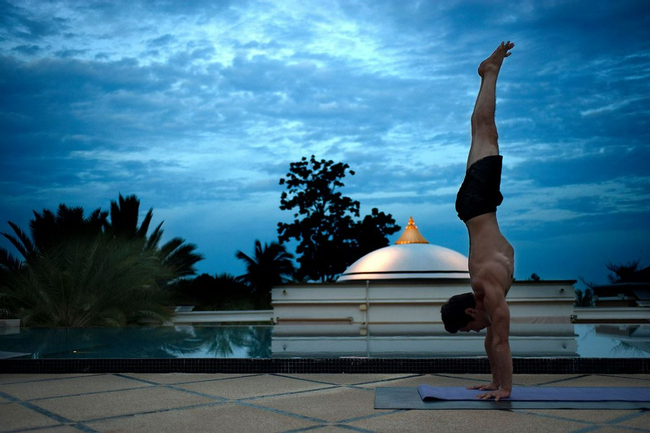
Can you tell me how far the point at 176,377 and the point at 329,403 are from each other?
1.93 metres

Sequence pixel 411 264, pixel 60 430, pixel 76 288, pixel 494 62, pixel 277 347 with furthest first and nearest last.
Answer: pixel 411 264 < pixel 76 288 < pixel 277 347 < pixel 494 62 < pixel 60 430

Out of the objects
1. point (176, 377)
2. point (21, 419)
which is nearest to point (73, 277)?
point (176, 377)

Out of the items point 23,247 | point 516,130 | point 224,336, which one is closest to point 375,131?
point 516,130

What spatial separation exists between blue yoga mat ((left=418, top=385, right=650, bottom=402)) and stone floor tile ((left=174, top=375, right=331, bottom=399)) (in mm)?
1045

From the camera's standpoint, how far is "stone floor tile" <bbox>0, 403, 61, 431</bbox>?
10.4 feet

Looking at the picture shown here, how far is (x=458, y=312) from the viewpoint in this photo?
12.9 ft

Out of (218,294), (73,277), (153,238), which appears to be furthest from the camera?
(218,294)

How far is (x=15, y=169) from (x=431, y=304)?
85.8 ft

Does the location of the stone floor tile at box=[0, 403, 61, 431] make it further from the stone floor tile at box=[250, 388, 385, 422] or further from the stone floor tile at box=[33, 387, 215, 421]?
the stone floor tile at box=[250, 388, 385, 422]

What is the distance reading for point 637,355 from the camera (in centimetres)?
541

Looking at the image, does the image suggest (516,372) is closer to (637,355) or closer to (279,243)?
(637,355)

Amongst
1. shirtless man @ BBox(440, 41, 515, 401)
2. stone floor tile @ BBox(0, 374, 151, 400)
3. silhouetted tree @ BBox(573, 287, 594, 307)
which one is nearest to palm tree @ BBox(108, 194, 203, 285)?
stone floor tile @ BBox(0, 374, 151, 400)

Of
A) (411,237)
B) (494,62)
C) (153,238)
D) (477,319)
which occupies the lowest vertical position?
(477,319)

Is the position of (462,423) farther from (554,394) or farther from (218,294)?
(218,294)
